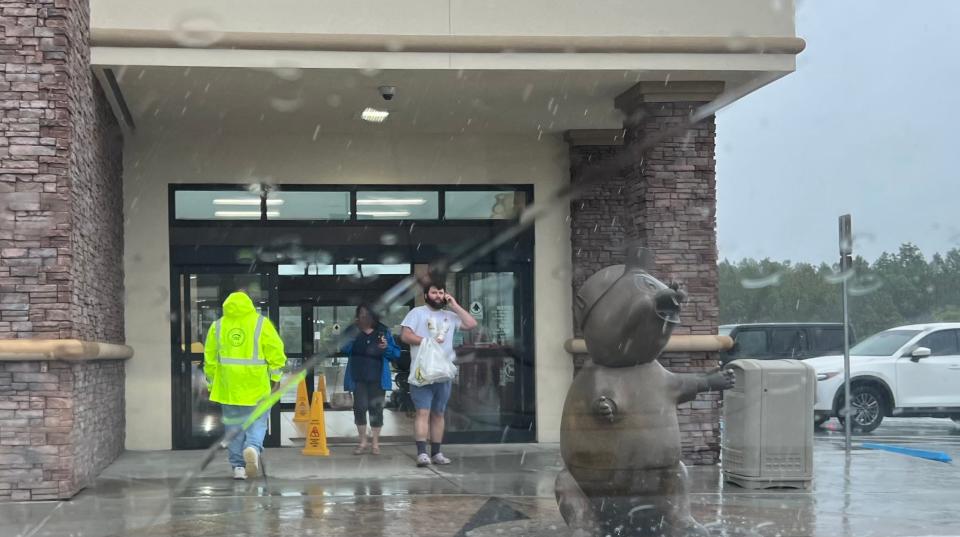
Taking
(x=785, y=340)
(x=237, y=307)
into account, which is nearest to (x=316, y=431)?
(x=237, y=307)

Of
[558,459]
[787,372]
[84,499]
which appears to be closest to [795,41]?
[787,372]

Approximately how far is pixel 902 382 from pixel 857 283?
211 inches

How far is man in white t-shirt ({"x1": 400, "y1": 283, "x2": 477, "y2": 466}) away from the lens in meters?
10.5

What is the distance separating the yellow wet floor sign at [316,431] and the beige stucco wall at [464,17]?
4138mm

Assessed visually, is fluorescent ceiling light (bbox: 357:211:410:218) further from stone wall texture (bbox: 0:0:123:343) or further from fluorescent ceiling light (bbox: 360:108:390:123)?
stone wall texture (bbox: 0:0:123:343)

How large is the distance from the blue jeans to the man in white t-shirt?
1522mm

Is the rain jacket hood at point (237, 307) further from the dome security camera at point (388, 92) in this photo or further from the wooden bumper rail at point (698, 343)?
the wooden bumper rail at point (698, 343)

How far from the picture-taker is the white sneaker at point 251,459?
977cm

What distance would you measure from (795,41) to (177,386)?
25.2ft

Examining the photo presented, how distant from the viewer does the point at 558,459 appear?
1159 cm

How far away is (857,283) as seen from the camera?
11.7 meters

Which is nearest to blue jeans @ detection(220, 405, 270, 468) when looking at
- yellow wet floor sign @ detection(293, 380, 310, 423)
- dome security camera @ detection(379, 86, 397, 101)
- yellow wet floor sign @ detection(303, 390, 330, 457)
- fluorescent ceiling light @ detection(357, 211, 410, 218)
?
yellow wet floor sign @ detection(303, 390, 330, 457)

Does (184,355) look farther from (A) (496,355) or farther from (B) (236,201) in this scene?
(A) (496,355)

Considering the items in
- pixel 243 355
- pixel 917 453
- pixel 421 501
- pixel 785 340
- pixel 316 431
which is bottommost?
pixel 917 453
